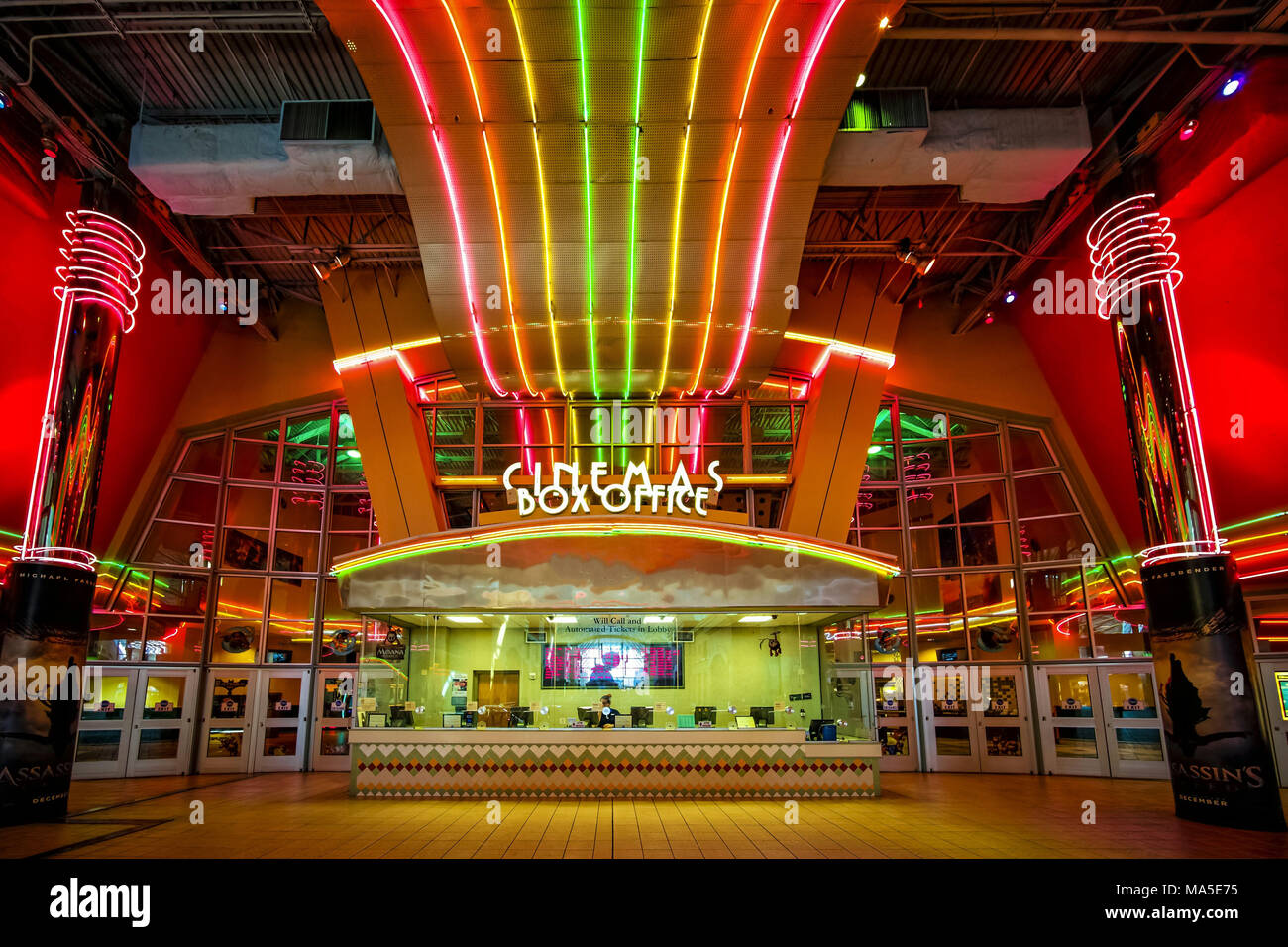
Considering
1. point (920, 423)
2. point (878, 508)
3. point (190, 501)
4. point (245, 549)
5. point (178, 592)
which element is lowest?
point (178, 592)

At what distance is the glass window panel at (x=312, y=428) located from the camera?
1758 centimetres

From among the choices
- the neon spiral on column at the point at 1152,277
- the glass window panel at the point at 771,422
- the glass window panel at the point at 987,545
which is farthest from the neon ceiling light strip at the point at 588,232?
the glass window panel at the point at 987,545

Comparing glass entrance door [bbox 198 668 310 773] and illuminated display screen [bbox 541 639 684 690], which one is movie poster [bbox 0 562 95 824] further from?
illuminated display screen [bbox 541 639 684 690]

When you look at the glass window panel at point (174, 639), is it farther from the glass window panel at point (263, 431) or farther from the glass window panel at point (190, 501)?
the glass window panel at point (263, 431)

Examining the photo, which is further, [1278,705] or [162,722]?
[162,722]

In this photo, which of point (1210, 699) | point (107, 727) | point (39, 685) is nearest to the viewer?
point (1210, 699)

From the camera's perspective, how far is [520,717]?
483 inches

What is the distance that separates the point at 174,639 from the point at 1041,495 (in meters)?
17.9

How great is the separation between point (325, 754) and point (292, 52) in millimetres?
12627

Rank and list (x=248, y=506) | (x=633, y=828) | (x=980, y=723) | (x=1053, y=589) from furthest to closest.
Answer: (x=248, y=506) < (x=1053, y=589) < (x=980, y=723) < (x=633, y=828)

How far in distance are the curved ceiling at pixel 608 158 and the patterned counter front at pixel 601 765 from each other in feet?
21.7

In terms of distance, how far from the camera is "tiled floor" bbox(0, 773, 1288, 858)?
7828mm

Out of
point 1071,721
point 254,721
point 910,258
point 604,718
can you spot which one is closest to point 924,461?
point 910,258

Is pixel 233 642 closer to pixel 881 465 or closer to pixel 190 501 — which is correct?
pixel 190 501
